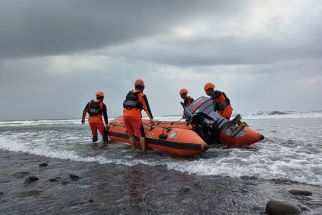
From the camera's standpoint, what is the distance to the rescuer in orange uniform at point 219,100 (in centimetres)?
1001

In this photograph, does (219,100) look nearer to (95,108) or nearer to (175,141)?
(175,141)

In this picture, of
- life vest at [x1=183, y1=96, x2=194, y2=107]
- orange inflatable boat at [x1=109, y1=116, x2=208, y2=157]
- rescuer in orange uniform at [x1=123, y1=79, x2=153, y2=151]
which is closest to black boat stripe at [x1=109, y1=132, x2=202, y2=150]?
orange inflatable boat at [x1=109, y1=116, x2=208, y2=157]

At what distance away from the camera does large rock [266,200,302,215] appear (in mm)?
3365

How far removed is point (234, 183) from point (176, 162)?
7.24 feet

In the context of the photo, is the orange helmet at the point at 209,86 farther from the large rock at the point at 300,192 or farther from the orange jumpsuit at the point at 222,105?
the large rock at the point at 300,192

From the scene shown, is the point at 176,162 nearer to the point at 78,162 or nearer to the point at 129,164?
the point at 129,164

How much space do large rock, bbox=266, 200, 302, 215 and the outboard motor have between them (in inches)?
217

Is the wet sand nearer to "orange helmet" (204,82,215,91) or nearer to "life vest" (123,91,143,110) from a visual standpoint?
"life vest" (123,91,143,110)

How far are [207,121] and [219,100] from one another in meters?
1.48

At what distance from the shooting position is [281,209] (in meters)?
3.37

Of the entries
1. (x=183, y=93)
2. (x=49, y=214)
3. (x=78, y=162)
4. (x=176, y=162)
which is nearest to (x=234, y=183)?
(x=176, y=162)

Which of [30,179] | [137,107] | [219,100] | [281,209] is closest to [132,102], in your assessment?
[137,107]

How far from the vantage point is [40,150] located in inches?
390

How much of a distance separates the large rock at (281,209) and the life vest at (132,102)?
18.9 ft
